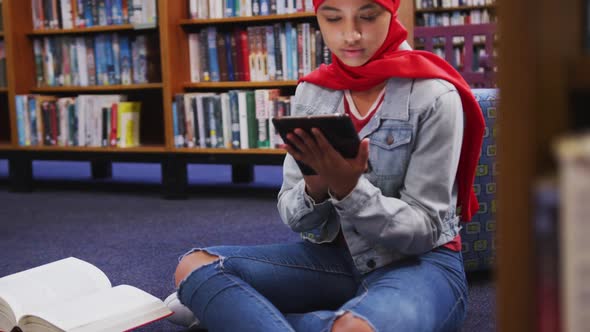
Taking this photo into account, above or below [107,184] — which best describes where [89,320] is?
above

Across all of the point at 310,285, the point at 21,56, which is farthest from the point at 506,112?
the point at 21,56

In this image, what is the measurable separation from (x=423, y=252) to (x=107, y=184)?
2.79 m

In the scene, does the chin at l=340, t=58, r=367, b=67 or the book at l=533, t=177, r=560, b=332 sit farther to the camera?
the chin at l=340, t=58, r=367, b=67

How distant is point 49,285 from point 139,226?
4.04 ft

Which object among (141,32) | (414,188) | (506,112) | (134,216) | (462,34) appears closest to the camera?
(506,112)

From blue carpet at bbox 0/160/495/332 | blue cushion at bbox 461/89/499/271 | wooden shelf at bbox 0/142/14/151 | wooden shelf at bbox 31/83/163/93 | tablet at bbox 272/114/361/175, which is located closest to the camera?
tablet at bbox 272/114/361/175

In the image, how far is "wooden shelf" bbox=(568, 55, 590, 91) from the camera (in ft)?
1.04

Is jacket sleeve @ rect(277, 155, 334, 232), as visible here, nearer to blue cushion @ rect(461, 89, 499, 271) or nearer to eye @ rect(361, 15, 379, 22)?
eye @ rect(361, 15, 379, 22)

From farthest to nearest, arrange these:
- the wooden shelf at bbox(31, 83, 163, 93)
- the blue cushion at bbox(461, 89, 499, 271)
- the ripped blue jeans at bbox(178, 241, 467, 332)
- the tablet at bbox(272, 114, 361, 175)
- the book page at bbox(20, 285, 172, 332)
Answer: the wooden shelf at bbox(31, 83, 163, 93) → the blue cushion at bbox(461, 89, 499, 271) → the book page at bbox(20, 285, 172, 332) → the ripped blue jeans at bbox(178, 241, 467, 332) → the tablet at bbox(272, 114, 361, 175)

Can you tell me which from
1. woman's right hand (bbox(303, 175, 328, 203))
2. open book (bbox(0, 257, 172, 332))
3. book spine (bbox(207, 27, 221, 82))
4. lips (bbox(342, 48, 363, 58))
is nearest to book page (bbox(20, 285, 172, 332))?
open book (bbox(0, 257, 172, 332))

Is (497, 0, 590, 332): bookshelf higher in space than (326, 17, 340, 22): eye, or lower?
lower

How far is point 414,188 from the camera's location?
109cm

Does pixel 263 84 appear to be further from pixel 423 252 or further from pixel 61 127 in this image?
pixel 423 252

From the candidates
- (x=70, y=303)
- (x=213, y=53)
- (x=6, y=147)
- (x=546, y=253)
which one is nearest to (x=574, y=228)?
(x=546, y=253)
